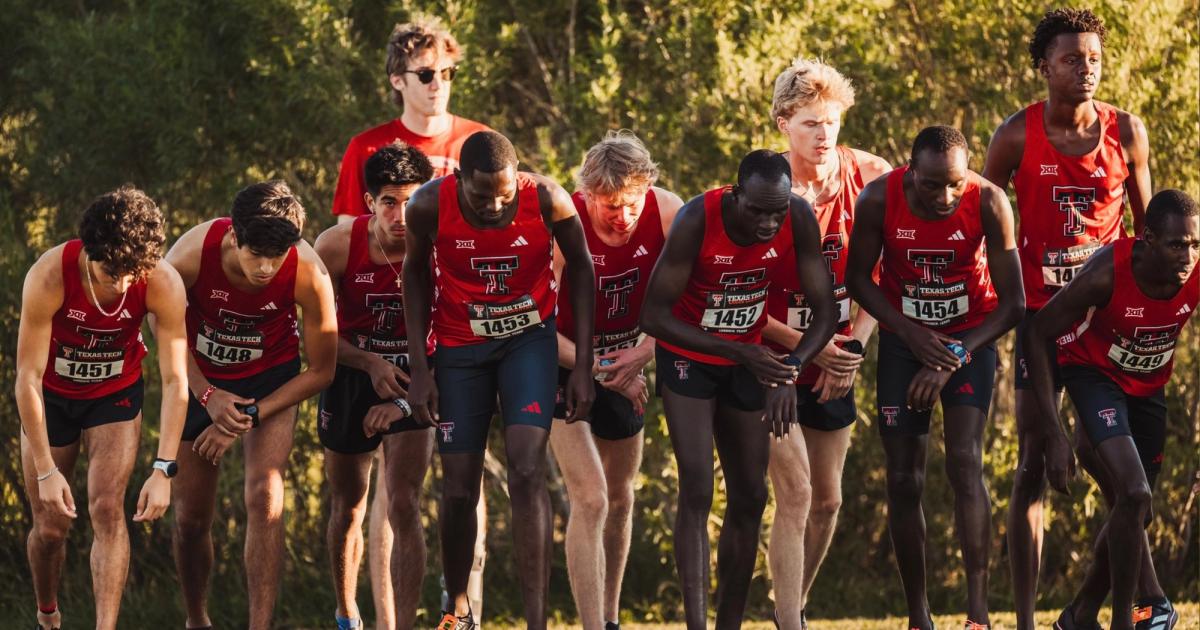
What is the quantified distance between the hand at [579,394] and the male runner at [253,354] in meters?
1.14

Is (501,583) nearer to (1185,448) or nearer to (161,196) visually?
(161,196)

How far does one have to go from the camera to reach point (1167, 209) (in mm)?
7344

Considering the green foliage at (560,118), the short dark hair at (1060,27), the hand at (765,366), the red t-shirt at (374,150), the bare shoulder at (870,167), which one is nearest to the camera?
the hand at (765,366)

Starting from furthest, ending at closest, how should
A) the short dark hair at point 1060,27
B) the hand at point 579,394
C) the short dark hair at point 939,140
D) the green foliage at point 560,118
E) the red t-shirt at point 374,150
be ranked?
the green foliage at point 560,118, the red t-shirt at point 374,150, the short dark hair at point 1060,27, the hand at point 579,394, the short dark hair at point 939,140

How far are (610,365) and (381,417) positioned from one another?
109cm

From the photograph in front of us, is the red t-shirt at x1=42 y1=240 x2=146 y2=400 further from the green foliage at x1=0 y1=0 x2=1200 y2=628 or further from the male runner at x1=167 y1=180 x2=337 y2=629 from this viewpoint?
the green foliage at x1=0 y1=0 x2=1200 y2=628

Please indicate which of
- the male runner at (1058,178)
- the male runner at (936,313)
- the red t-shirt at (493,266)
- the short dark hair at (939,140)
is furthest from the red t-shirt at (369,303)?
the male runner at (1058,178)

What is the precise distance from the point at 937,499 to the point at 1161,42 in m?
3.45

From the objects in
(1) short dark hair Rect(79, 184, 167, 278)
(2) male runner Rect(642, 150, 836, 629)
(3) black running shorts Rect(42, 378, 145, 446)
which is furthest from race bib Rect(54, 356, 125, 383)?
(2) male runner Rect(642, 150, 836, 629)

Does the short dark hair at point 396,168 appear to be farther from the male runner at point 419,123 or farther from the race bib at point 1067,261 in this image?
the race bib at point 1067,261

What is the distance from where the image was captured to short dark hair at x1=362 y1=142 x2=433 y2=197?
8.06 meters

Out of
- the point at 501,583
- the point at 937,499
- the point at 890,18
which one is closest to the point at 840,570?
the point at 937,499

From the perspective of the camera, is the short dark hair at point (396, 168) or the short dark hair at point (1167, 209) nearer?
the short dark hair at point (1167, 209)

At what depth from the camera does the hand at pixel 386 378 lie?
8062 millimetres
